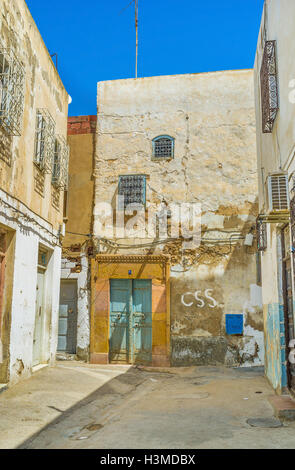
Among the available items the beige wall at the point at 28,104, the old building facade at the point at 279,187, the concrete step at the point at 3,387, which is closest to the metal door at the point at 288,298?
the old building facade at the point at 279,187

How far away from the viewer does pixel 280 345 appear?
703cm

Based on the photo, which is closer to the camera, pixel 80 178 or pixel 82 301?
pixel 82 301

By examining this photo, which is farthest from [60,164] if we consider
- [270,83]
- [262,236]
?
[270,83]

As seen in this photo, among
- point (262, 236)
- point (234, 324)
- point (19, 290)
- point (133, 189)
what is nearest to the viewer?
point (19, 290)

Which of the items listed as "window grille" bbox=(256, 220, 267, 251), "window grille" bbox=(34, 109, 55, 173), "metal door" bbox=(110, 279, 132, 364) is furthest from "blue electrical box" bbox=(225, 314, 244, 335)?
"window grille" bbox=(34, 109, 55, 173)

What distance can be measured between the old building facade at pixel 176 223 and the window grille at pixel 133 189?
29 mm

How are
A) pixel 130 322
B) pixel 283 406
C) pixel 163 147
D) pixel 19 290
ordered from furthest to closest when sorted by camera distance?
pixel 163 147 → pixel 130 322 → pixel 19 290 → pixel 283 406

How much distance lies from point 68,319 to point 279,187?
8.10 m

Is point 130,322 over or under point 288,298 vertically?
under

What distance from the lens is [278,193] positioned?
6129 mm

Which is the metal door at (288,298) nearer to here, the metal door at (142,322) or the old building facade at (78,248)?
the metal door at (142,322)

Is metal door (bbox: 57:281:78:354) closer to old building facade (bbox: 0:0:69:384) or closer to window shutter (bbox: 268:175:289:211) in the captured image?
old building facade (bbox: 0:0:69:384)

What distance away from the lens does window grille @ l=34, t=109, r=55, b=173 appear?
8516 mm

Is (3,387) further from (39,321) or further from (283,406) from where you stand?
(283,406)
